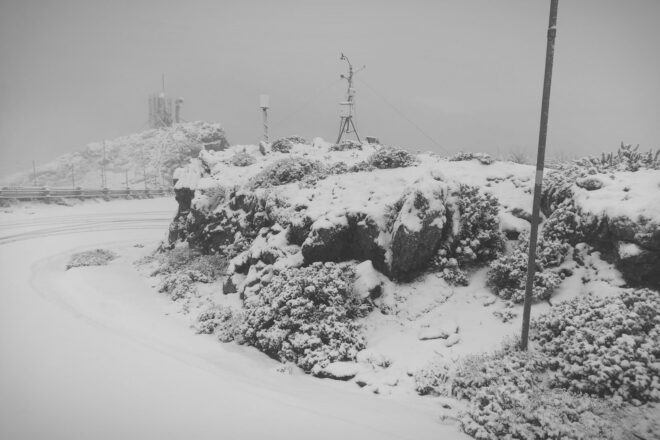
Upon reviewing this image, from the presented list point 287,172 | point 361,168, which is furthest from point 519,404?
point 287,172

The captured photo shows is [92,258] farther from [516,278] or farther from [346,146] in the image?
[516,278]

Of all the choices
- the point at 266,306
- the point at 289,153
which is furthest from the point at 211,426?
the point at 289,153

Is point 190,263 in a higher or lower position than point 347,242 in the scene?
lower

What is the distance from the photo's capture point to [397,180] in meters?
11.8

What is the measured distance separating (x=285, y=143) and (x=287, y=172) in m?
5.32

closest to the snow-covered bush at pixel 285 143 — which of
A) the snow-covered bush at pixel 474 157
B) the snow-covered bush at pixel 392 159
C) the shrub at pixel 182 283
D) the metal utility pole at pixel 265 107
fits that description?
the metal utility pole at pixel 265 107

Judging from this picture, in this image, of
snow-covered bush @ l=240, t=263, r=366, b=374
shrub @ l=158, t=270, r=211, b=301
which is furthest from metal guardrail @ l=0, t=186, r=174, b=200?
snow-covered bush @ l=240, t=263, r=366, b=374

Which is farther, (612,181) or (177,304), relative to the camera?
(177,304)

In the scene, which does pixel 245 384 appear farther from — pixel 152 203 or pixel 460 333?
pixel 152 203

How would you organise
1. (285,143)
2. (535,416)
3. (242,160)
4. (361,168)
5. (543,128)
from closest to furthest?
(535,416)
(543,128)
(361,168)
(242,160)
(285,143)

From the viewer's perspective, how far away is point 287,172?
14.2m

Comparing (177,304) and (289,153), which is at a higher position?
(289,153)

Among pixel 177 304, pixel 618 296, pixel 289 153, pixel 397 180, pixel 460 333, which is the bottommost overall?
pixel 177 304

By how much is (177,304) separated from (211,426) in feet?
25.3
